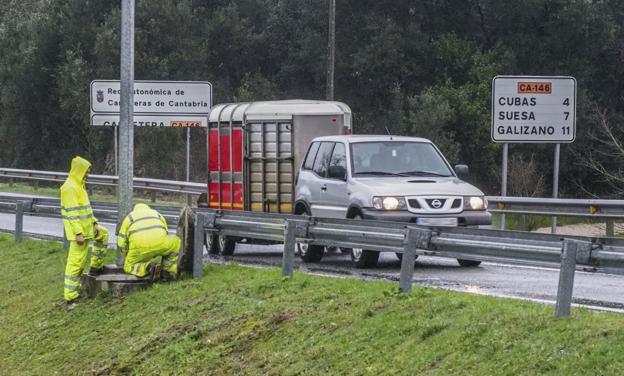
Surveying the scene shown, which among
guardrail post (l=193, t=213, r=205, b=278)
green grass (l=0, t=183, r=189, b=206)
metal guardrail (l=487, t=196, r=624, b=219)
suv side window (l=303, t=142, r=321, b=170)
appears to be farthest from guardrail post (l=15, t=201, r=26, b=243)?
green grass (l=0, t=183, r=189, b=206)

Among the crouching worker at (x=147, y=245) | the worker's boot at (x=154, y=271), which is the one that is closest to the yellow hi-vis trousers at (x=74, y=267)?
the crouching worker at (x=147, y=245)

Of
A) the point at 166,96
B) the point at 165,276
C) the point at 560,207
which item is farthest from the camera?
the point at 166,96

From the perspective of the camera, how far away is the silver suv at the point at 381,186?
15516 millimetres

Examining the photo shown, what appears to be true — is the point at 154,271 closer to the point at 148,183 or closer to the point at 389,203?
the point at 389,203

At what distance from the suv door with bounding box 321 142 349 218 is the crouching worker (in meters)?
2.63

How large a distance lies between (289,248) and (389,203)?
256 cm

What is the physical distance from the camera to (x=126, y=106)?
15.3 metres

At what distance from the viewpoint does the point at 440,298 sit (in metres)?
10.5

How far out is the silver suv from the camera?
15.5m

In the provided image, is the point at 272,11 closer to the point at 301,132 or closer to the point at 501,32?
the point at 501,32

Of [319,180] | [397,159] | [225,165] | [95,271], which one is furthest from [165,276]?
[225,165]

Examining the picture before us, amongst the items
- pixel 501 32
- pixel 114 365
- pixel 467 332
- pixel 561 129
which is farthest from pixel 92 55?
pixel 467 332

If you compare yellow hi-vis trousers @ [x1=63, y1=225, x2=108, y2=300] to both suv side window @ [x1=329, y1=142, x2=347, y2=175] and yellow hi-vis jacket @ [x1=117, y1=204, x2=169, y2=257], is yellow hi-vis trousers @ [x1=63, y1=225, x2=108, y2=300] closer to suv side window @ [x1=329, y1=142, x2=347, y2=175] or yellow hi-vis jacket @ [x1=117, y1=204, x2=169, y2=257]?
yellow hi-vis jacket @ [x1=117, y1=204, x2=169, y2=257]

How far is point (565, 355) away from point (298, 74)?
1964 inches
